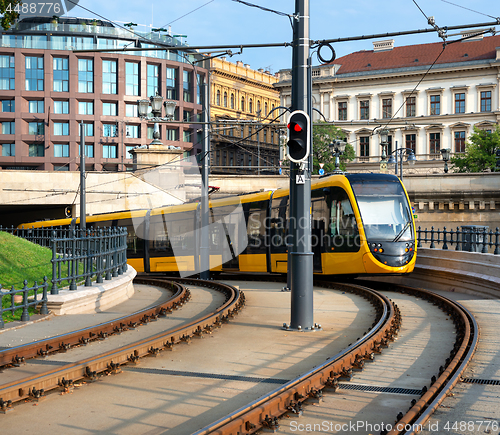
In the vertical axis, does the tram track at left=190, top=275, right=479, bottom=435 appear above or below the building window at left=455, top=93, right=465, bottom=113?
below

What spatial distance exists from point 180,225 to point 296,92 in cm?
1235

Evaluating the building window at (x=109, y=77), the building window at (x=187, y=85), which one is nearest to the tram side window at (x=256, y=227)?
the building window at (x=109, y=77)

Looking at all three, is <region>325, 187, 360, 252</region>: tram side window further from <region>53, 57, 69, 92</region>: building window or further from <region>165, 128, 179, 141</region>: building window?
<region>165, 128, 179, 141</region>: building window

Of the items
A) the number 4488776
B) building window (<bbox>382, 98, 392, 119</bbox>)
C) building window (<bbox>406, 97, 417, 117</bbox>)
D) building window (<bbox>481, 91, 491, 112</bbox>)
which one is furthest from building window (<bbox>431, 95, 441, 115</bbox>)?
the number 4488776

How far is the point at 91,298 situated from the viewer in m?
12.0

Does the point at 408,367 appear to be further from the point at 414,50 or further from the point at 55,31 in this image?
the point at 414,50

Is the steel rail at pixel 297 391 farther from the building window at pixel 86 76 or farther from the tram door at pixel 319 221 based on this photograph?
the building window at pixel 86 76

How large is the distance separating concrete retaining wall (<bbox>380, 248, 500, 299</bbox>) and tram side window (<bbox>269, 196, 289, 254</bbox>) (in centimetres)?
385

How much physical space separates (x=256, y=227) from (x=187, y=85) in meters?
59.9

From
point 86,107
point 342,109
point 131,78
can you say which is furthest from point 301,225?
point 342,109

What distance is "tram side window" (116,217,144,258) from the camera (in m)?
22.8

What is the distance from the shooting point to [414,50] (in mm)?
81062

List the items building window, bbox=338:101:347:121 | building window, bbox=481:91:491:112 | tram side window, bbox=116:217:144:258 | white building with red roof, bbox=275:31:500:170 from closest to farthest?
1. tram side window, bbox=116:217:144:258
2. building window, bbox=481:91:491:112
3. white building with red roof, bbox=275:31:500:170
4. building window, bbox=338:101:347:121

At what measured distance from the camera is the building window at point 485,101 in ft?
245
